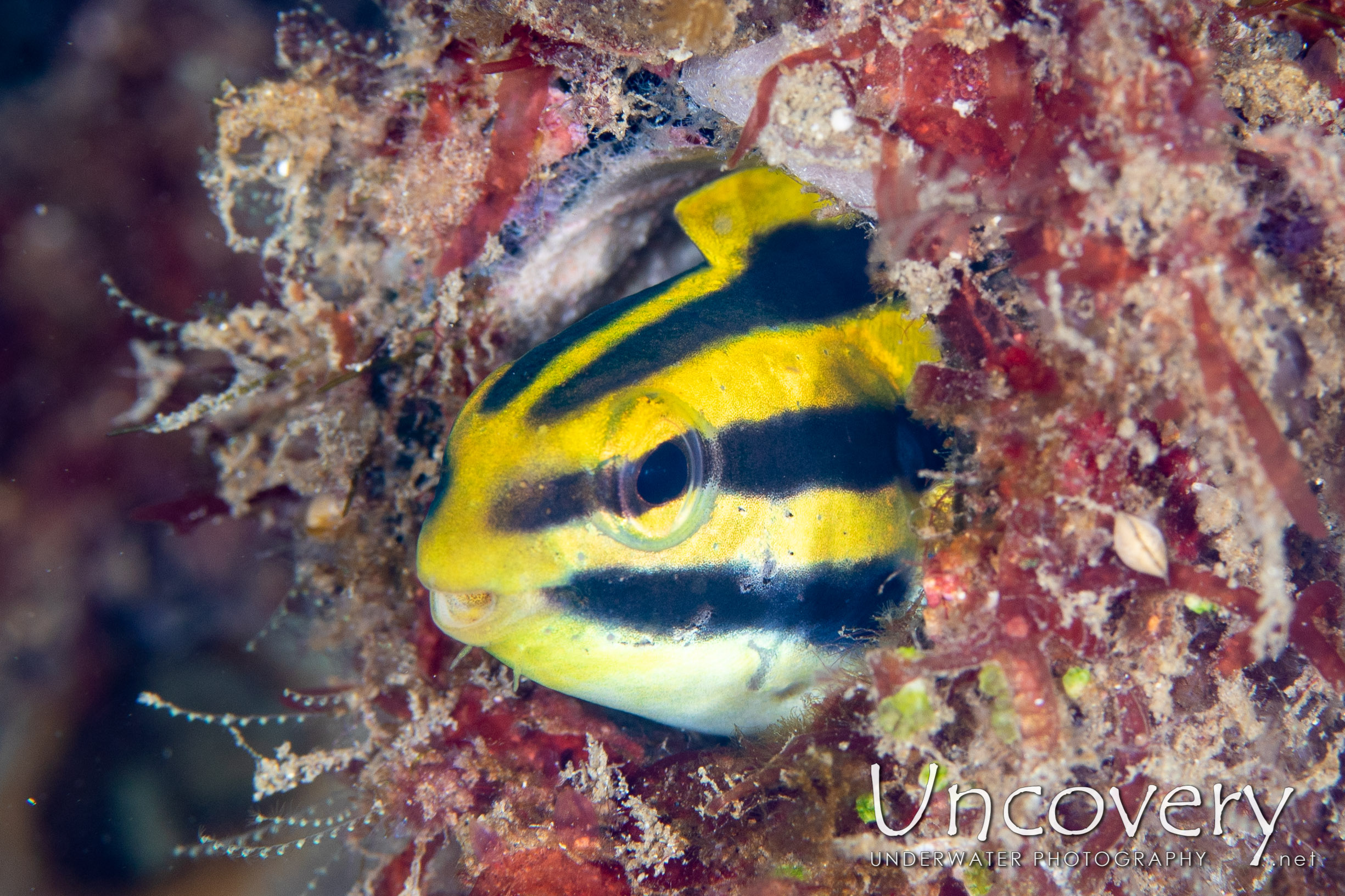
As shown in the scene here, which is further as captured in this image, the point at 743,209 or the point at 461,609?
the point at 743,209

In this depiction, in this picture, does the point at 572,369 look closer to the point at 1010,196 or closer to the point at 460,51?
the point at 1010,196

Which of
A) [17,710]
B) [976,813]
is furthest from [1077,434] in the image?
[17,710]

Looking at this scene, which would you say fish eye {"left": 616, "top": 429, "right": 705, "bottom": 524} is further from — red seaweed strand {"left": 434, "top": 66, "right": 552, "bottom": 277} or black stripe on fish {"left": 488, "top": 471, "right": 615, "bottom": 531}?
red seaweed strand {"left": 434, "top": 66, "right": 552, "bottom": 277}

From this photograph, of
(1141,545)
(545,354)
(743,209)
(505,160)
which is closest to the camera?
(1141,545)

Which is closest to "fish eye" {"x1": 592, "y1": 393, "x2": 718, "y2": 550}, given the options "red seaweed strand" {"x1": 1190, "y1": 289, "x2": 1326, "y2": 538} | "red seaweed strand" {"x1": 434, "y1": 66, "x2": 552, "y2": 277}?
"red seaweed strand" {"x1": 1190, "y1": 289, "x2": 1326, "y2": 538}

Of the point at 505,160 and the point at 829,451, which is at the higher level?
the point at 505,160

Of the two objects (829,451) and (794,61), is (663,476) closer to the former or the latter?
(829,451)

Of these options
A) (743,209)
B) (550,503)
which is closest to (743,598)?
(550,503)

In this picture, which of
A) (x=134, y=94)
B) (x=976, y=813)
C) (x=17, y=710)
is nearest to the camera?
(x=976, y=813)

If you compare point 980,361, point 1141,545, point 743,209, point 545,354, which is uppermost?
point 743,209
